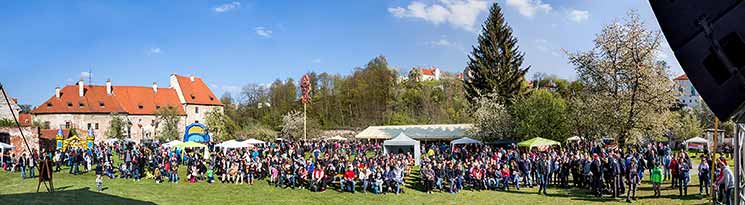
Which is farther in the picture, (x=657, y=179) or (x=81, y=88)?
(x=81, y=88)

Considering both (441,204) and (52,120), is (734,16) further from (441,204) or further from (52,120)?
(52,120)

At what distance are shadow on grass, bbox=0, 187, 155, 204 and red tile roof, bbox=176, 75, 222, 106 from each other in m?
53.6

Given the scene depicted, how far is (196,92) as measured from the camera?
236ft

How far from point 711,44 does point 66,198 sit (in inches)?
665

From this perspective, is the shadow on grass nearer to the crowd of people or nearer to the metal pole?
the crowd of people

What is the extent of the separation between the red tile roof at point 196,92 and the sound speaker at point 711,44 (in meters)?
69.0

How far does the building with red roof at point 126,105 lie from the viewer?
60.1m

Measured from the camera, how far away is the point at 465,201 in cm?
1605

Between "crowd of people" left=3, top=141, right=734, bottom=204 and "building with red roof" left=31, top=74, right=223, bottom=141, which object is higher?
"building with red roof" left=31, top=74, right=223, bottom=141

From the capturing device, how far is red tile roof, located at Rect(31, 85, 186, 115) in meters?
60.5

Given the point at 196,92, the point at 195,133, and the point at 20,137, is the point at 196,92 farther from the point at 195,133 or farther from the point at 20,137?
the point at 195,133

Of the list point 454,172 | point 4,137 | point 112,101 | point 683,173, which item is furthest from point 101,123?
point 683,173

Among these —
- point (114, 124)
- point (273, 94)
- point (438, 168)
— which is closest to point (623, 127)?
point (438, 168)

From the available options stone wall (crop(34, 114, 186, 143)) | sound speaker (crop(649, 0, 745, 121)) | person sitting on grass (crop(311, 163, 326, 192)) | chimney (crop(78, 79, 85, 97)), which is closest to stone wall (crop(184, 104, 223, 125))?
stone wall (crop(34, 114, 186, 143))
